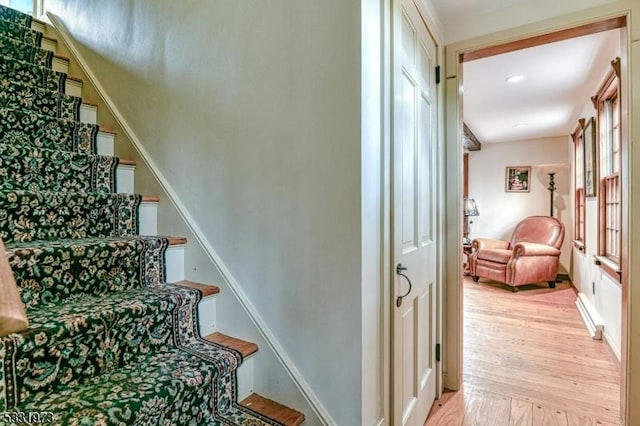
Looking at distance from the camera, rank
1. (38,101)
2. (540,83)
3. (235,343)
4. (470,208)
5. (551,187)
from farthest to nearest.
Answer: (470,208)
(551,187)
(540,83)
(38,101)
(235,343)

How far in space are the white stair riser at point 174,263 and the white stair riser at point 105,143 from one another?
799 millimetres

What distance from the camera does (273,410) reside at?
117cm

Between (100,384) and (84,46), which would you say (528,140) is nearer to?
(84,46)

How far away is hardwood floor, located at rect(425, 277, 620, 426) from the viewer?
5.90 feet

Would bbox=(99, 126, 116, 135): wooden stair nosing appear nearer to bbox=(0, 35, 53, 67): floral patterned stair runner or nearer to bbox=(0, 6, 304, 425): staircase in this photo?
bbox=(0, 6, 304, 425): staircase

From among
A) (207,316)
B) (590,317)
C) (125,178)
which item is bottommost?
(590,317)

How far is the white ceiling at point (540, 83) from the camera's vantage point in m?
2.53

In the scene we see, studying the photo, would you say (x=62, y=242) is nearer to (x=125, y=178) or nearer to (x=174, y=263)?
(x=174, y=263)

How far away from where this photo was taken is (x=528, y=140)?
18.8 feet

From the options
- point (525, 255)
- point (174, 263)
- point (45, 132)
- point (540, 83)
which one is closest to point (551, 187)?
point (525, 255)

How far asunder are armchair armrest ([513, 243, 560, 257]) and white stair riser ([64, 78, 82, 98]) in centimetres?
499

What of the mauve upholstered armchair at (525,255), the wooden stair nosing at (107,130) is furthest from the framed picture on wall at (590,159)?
the wooden stair nosing at (107,130)

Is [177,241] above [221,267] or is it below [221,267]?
above

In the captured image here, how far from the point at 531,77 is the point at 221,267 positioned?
3.24m
